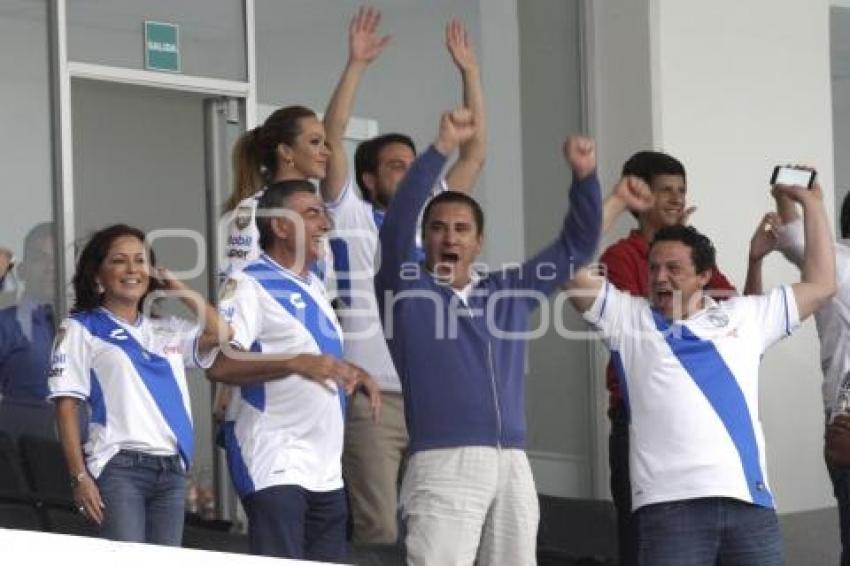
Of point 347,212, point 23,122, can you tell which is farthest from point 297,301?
point 23,122

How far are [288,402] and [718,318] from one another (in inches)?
56.6

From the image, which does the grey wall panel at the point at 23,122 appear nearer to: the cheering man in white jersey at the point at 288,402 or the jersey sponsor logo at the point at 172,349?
the jersey sponsor logo at the point at 172,349

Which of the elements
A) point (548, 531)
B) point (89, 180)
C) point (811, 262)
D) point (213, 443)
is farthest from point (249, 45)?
point (811, 262)

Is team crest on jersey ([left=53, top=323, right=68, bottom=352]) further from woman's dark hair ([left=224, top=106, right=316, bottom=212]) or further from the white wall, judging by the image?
the white wall

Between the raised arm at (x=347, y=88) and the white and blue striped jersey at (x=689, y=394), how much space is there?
1165mm

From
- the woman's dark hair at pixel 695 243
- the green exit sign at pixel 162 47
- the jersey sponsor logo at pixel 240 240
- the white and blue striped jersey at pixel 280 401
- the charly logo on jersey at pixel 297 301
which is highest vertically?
the green exit sign at pixel 162 47

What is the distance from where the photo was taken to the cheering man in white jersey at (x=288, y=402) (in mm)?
5715

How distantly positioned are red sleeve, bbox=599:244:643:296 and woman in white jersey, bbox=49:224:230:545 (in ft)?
5.53

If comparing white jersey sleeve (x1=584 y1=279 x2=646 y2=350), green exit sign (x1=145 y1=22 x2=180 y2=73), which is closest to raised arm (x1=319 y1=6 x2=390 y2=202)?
white jersey sleeve (x1=584 y1=279 x2=646 y2=350)

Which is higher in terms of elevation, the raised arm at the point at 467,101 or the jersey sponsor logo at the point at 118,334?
the raised arm at the point at 467,101

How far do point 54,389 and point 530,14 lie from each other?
4.16 metres

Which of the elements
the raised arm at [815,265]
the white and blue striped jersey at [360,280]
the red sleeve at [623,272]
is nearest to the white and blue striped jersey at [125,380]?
the white and blue striped jersey at [360,280]

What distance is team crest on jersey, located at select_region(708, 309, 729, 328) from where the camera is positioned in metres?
6.12

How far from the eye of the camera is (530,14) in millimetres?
9367
